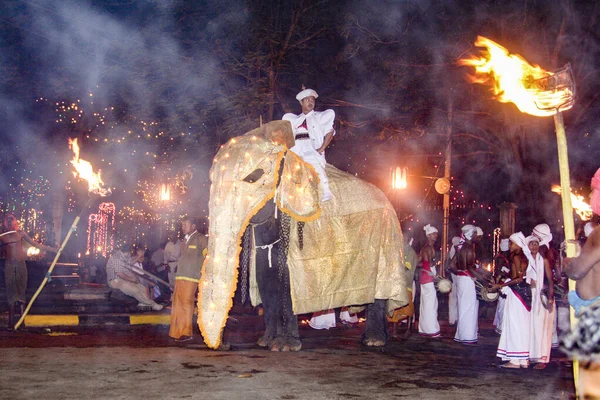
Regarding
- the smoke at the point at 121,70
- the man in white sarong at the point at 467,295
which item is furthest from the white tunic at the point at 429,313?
the smoke at the point at 121,70

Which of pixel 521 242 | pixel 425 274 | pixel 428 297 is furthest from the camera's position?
pixel 425 274

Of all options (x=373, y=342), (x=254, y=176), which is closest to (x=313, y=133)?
(x=254, y=176)

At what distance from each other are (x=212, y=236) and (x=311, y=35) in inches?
357

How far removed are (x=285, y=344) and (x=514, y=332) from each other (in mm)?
2644

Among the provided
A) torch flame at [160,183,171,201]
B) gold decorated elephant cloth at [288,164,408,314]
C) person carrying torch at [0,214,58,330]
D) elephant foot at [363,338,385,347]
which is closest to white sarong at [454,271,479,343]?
gold decorated elephant cloth at [288,164,408,314]

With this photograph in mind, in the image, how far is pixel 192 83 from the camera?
645 inches

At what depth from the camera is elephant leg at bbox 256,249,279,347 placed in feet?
29.0

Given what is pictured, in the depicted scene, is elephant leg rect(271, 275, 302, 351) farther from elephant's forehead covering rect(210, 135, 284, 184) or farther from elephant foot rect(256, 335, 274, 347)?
elephant's forehead covering rect(210, 135, 284, 184)

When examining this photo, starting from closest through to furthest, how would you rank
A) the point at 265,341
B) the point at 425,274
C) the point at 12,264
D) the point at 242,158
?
the point at 242,158 < the point at 265,341 < the point at 12,264 < the point at 425,274

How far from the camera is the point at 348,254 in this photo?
30.5 ft

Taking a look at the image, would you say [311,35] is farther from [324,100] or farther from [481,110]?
[481,110]

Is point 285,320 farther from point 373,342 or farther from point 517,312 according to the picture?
point 517,312

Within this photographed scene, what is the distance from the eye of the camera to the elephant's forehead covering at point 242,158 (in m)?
8.20

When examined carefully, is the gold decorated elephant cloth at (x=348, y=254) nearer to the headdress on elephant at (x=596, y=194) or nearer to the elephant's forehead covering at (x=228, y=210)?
the elephant's forehead covering at (x=228, y=210)
